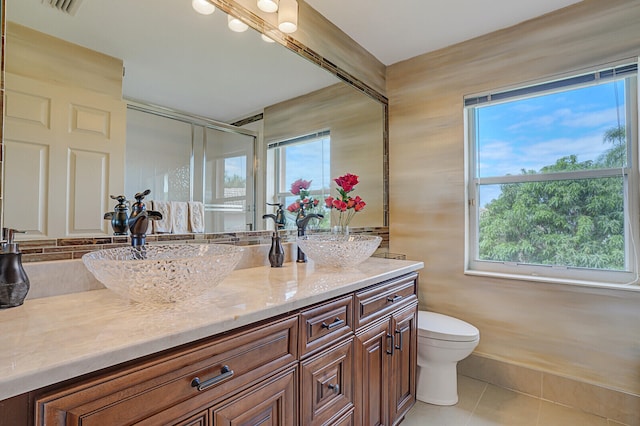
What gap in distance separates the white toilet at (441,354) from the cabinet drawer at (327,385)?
78cm

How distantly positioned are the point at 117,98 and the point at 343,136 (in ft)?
4.82

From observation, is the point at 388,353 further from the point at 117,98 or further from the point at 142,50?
the point at 142,50

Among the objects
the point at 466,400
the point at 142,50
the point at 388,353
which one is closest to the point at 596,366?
the point at 466,400

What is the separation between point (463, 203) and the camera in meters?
2.19

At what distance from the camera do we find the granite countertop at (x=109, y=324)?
527mm

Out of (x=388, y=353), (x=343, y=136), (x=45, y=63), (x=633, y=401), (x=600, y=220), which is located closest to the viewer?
(x=45, y=63)

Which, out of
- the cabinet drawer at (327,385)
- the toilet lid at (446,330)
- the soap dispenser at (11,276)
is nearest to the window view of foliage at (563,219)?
the toilet lid at (446,330)

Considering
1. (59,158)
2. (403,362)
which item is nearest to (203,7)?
(59,158)

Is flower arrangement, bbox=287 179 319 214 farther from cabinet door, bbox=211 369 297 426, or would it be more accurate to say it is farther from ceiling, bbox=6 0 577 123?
cabinet door, bbox=211 369 297 426

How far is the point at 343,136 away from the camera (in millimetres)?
2262

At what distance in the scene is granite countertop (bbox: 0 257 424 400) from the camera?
527 millimetres

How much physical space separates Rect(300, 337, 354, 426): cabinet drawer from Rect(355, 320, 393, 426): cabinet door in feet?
0.21

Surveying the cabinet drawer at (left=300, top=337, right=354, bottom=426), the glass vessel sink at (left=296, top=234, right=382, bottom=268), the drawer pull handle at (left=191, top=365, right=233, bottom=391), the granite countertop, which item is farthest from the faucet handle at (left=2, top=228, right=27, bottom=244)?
the glass vessel sink at (left=296, top=234, right=382, bottom=268)

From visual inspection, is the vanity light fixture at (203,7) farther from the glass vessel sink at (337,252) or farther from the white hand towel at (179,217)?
the glass vessel sink at (337,252)
